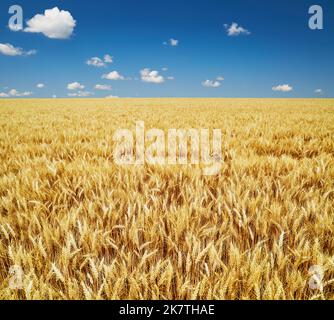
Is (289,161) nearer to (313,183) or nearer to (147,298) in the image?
(313,183)

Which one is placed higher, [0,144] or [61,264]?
[0,144]

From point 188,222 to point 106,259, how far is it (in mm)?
438

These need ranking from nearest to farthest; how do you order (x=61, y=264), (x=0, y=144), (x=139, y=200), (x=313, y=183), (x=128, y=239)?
1. (x=61, y=264)
2. (x=128, y=239)
3. (x=139, y=200)
4. (x=313, y=183)
5. (x=0, y=144)

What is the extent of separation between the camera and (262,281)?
100cm

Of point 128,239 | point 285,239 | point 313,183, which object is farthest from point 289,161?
point 128,239

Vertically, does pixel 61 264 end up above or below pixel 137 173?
below

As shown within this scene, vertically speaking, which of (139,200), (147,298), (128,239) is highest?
(139,200)

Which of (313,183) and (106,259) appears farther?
(313,183)

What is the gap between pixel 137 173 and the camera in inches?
87.3

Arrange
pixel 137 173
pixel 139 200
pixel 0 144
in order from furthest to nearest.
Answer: pixel 0 144
pixel 137 173
pixel 139 200

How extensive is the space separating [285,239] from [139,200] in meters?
0.82
